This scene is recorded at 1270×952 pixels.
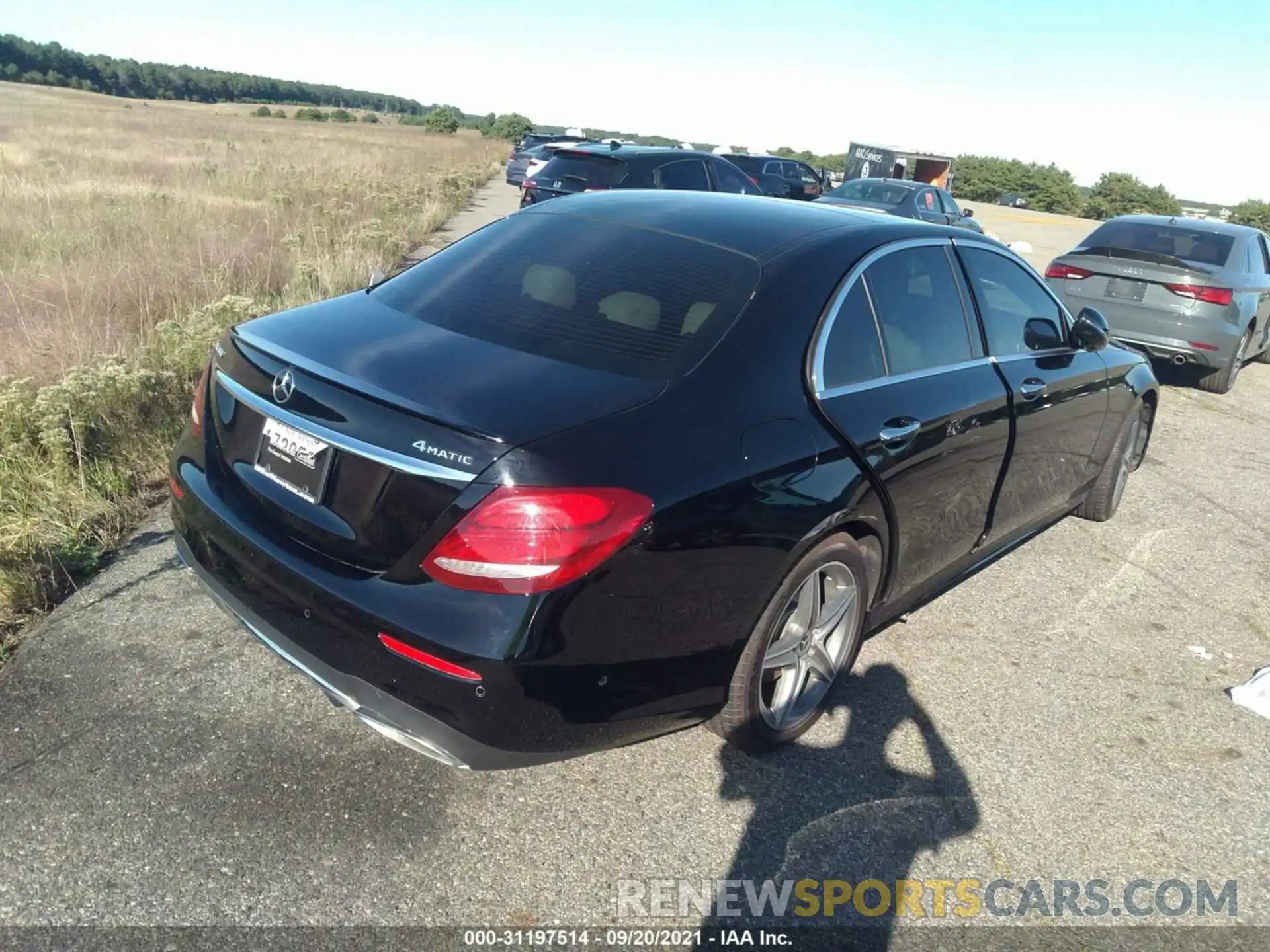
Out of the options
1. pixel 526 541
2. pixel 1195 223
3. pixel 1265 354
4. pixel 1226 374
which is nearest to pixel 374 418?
pixel 526 541

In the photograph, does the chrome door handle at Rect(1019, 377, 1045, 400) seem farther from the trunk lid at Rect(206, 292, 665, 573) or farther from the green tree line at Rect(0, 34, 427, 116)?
the green tree line at Rect(0, 34, 427, 116)

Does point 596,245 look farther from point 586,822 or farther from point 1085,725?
point 1085,725

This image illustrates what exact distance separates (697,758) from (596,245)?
177cm

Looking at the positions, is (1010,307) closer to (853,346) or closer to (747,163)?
(853,346)

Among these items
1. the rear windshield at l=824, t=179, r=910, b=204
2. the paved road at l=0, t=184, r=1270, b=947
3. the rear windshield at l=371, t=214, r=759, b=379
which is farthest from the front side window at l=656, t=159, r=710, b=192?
the paved road at l=0, t=184, r=1270, b=947

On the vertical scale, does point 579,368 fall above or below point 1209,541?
above

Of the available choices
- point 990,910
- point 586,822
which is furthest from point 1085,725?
point 586,822

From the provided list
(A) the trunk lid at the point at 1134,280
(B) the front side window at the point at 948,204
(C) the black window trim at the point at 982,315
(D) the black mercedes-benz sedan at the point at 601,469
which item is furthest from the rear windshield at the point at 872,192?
(D) the black mercedes-benz sedan at the point at 601,469

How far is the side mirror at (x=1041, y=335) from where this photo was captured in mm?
4207

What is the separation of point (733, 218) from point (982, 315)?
1196 mm

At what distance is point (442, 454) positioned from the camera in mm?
2242

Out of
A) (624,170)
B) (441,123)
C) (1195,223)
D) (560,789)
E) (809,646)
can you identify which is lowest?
(560,789)

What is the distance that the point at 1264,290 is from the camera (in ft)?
31.0

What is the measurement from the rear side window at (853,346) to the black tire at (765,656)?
1.68 ft
